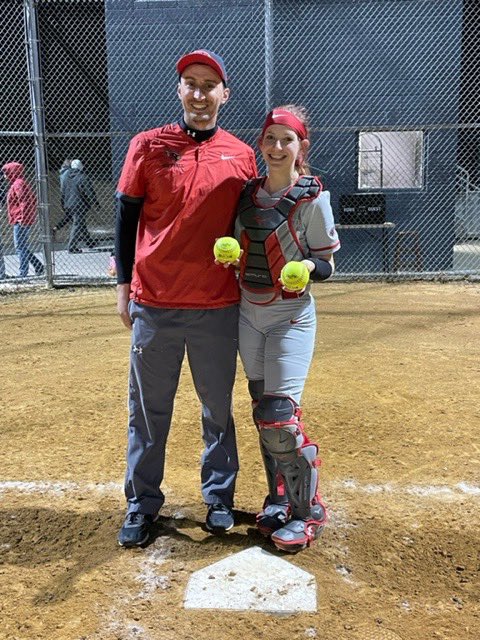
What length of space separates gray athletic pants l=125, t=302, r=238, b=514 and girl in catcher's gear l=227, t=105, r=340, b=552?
15 cm

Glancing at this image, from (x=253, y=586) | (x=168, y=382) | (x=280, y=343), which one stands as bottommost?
(x=253, y=586)

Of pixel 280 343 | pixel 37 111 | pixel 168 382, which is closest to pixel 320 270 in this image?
pixel 280 343

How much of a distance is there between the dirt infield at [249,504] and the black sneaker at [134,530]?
49 millimetres

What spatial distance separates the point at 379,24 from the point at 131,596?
10.8 meters

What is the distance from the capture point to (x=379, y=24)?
10.9 m

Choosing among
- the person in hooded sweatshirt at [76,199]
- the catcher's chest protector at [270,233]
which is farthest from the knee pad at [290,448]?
the person in hooded sweatshirt at [76,199]

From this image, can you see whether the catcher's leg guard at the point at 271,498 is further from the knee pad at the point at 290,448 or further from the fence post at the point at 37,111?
the fence post at the point at 37,111

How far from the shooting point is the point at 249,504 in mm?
3387

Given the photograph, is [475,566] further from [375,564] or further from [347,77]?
[347,77]

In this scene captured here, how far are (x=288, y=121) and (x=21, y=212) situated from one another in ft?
29.2

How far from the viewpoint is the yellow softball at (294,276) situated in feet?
8.25

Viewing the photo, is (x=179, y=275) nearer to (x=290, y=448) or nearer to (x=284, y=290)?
(x=284, y=290)

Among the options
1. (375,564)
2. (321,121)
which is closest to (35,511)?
(375,564)

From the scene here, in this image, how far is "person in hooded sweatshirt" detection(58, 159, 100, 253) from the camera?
12.5 meters
